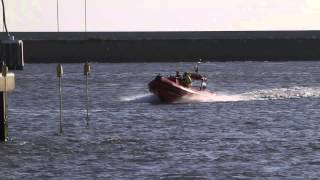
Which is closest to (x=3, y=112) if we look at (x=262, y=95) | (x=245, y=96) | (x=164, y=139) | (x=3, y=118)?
(x=3, y=118)

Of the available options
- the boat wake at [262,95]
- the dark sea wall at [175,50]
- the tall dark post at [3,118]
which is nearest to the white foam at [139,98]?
the boat wake at [262,95]

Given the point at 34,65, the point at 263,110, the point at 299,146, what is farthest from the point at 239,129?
the point at 34,65

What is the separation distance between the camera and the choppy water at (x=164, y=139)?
3400cm

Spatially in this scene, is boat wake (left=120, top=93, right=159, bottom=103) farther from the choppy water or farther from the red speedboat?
the red speedboat

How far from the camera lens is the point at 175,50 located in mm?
170250

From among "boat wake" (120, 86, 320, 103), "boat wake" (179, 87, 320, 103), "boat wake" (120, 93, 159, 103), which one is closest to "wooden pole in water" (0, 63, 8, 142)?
"boat wake" (120, 86, 320, 103)

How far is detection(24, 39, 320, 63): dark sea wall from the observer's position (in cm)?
16462

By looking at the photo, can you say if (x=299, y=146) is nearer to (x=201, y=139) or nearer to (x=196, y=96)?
(x=201, y=139)

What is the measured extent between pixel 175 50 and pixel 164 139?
12842 centimetres

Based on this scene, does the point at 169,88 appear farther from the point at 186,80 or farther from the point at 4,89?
the point at 4,89

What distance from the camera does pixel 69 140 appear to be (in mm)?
41812

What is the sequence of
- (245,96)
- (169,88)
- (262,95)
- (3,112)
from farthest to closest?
(262,95), (245,96), (169,88), (3,112)

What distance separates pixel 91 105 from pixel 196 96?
16.9 ft

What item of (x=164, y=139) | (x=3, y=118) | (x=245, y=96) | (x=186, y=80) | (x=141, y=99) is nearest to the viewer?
(x=3, y=118)
